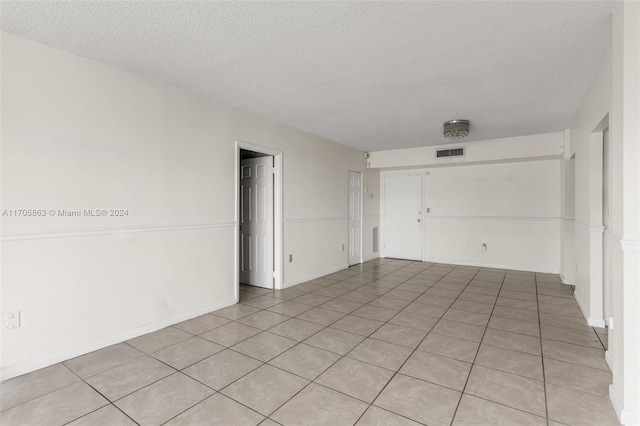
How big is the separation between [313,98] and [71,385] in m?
3.31

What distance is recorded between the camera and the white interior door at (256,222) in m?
4.55

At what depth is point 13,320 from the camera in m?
2.21

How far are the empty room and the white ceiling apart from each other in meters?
0.02

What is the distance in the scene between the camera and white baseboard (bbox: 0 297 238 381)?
221 cm

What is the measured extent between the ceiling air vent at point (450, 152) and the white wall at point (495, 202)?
96 mm

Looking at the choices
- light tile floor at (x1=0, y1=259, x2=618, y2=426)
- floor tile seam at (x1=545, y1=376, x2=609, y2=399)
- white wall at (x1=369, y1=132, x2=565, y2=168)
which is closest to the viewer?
light tile floor at (x1=0, y1=259, x2=618, y2=426)

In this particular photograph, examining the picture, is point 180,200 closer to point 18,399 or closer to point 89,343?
point 89,343

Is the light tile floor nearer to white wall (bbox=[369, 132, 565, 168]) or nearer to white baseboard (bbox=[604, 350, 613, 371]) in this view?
white baseboard (bbox=[604, 350, 613, 371])

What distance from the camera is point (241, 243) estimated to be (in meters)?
4.95

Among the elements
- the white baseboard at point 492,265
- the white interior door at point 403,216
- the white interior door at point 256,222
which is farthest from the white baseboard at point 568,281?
the white interior door at point 256,222

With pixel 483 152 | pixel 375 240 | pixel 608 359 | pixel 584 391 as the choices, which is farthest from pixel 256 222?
pixel 483 152

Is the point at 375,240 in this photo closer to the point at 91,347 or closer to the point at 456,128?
the point at 456,128

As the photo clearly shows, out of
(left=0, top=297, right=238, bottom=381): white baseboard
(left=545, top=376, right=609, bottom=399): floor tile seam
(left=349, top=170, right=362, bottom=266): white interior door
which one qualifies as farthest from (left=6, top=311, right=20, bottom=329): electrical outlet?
(left=349, top=170, right=362, bottom=266): white interior door

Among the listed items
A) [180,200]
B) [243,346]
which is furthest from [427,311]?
[180,200]
